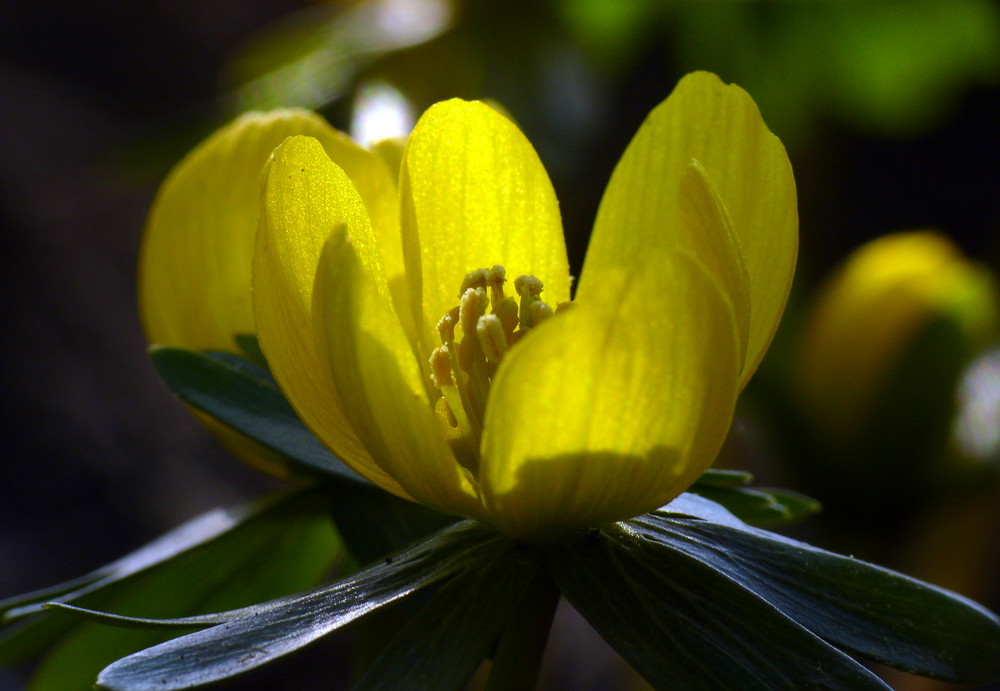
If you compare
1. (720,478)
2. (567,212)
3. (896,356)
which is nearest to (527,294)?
(720,478)

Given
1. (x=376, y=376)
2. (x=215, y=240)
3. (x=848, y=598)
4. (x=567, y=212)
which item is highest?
(x=567, y=212)

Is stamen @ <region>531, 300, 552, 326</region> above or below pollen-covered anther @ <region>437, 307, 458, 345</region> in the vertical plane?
below

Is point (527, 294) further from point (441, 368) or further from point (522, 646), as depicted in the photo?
point (522, 646)

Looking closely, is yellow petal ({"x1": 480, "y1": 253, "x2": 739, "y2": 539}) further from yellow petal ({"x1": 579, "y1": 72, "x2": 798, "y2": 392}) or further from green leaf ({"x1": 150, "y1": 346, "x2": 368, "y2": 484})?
green leaf ({"x1": 150, "y1": 346, "x2": 368, "y2": 484})

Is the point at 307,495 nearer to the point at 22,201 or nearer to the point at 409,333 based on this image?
the point at 409,333

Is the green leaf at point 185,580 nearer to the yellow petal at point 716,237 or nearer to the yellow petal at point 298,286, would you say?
the yellow petal at point 298,286

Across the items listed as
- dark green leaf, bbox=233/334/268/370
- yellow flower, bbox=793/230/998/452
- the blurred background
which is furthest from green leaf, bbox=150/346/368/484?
yellow flower, bbox=793/230/998/452

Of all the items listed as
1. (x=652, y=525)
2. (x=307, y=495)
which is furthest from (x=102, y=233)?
(x=652, y=525)
